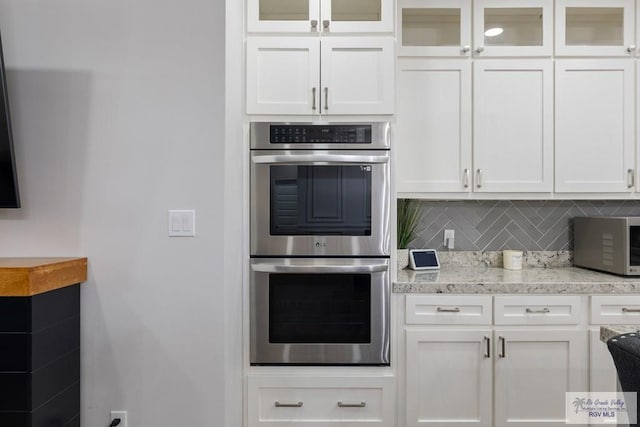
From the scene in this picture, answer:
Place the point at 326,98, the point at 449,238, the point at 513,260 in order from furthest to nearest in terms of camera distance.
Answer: the point at 449,238 → the point at 513,260 → the point at 326,98

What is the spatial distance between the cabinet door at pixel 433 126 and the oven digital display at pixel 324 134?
1.22 feet

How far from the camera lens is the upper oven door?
6.75 feet

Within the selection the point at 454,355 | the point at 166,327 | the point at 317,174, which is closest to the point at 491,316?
the point at 454,355

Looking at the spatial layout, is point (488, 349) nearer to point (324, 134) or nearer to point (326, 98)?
point (324, 134)

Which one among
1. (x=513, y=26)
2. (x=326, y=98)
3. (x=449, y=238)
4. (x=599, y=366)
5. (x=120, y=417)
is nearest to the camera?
(x=120, y=417)

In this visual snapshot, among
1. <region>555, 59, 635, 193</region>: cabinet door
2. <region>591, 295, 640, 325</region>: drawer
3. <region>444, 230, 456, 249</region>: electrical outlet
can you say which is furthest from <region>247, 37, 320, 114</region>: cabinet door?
<region>591, 295, 640, 325</region>: drawer

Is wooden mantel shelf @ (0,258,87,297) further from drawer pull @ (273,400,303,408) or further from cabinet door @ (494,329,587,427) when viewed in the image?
cabinet door @ (494,329,587,427)

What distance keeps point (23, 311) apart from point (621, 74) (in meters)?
3.07

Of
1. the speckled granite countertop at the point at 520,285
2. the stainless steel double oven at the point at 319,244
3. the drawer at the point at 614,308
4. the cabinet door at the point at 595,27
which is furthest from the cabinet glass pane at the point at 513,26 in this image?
the drawer at the point at 614,308

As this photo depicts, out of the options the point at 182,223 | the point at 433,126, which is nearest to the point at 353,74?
the point at 433,126

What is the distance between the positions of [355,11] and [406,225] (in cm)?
126

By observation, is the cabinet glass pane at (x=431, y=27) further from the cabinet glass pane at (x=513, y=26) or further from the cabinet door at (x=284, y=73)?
the cabinet door at (x=284, y=73)

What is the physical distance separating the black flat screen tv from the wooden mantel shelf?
0.23m

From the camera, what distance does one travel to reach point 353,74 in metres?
2.12
